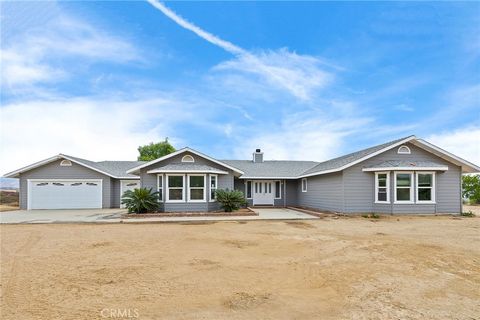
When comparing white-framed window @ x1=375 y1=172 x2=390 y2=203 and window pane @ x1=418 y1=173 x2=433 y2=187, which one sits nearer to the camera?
white-framed window @ x1=375 y1=172 x2=390 y2=203

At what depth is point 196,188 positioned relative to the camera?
664 inches

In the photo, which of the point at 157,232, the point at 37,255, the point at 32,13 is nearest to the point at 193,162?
the point at 157,232

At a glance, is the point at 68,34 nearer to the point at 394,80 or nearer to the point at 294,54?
the point at 294,54

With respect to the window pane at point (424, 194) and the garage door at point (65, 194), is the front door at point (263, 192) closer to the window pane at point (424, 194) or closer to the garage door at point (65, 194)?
the window pane at point (424, 194)

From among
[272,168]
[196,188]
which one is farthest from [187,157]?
[272,168]

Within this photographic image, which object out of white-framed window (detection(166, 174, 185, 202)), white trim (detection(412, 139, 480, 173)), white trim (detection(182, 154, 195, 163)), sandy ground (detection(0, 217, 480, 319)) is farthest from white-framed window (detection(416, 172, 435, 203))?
white-framed window (detection(166, 174, 185, 202))

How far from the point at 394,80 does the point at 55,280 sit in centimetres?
1827

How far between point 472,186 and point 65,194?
34.1 metres

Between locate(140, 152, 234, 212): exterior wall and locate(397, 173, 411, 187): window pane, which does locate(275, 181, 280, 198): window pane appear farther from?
locate(397, 173, 411, 187): window pane

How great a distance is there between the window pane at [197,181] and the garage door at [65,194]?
882 cm

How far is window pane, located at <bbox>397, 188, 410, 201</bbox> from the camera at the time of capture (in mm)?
15711

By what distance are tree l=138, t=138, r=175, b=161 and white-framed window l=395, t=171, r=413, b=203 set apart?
35602 millimetres

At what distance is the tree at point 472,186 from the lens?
28267 mm

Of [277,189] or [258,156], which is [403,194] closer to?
[277,189]
